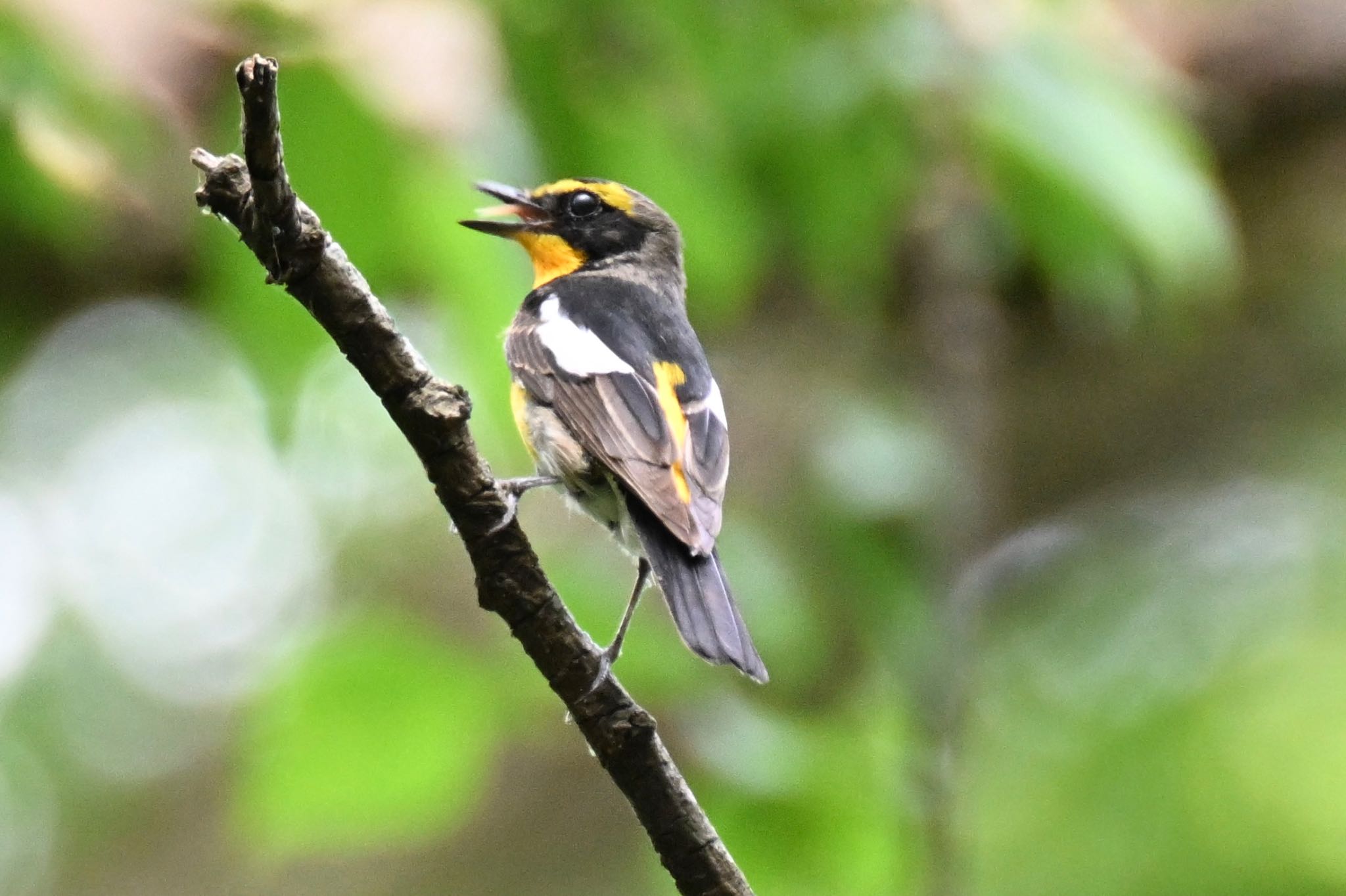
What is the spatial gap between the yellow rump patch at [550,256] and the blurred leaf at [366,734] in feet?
3.94

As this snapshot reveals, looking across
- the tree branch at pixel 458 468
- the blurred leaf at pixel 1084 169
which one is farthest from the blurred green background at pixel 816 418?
the tree branch at pixel 458 468

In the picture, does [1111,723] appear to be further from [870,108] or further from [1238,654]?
[870,108]

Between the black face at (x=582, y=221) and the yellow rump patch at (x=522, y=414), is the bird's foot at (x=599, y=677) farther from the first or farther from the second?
the black face at (x=582, y=221)

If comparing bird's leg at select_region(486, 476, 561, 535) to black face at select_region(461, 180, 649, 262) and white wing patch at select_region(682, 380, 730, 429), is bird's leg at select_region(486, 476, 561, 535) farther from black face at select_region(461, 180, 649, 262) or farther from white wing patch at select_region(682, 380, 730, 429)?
black face at select_region(461, 180, 649, 262)

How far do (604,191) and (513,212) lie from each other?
28 cm

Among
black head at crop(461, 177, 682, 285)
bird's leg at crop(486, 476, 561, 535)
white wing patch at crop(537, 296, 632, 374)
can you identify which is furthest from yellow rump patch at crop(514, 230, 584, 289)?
bird's leg at crop(486, 476, 561, 535)

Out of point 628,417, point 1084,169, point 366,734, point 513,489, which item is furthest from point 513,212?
point 1084,169

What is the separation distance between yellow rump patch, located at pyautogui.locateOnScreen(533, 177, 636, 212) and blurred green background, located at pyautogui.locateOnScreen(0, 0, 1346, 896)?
0.34 meters

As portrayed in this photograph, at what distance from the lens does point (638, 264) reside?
12.5 feet

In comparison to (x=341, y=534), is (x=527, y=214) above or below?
below

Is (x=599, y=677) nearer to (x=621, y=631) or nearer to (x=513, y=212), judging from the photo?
(x=621, y=631)

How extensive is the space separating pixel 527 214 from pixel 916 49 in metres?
1.27

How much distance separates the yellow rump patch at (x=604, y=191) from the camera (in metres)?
3.55

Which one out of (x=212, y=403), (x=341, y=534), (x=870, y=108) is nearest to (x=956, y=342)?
(x=870, y=108)
